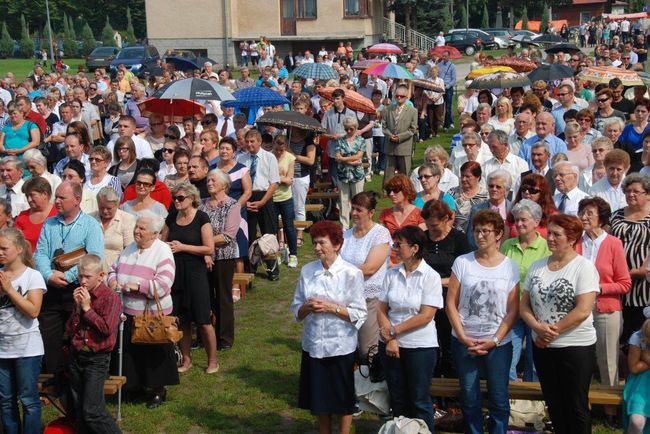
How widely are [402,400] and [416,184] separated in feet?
11.3

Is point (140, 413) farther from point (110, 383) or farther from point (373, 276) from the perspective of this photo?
point (373, 276)

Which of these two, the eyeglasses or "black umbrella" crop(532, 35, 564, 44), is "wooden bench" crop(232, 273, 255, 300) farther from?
"black umbrella" crop(532, 35, 564, 44)

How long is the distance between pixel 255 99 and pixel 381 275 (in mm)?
7625

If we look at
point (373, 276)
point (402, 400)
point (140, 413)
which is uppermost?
point (373, 276)

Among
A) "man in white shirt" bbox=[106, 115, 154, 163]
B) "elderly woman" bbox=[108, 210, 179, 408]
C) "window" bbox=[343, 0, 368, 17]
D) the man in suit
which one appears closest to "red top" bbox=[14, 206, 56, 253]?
"elderly woman" bbox=[108, 210, 179, 408]

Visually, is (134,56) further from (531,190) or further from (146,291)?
(531,190)

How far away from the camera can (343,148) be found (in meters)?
12.9

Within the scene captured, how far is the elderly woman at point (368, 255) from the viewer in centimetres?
745

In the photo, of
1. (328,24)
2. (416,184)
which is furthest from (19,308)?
(328,24)

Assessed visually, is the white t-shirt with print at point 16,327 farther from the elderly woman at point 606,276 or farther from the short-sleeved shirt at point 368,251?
the elderly woman at point 606,276

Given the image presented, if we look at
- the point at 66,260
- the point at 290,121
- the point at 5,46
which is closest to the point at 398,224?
the point at 66,260

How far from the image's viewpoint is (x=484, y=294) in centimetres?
634

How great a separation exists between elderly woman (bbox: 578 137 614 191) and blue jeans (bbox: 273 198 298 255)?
3.90 m

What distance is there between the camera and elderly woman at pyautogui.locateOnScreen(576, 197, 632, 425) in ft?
22.7
